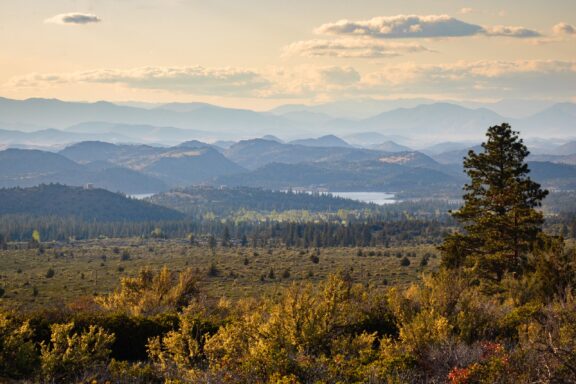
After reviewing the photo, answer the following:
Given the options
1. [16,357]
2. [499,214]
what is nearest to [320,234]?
[499,214]

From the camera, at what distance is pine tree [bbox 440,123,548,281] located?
4319cm

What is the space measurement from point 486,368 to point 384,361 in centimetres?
280

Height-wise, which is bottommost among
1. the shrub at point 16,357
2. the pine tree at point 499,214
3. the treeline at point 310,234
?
the treeline at point 310,234

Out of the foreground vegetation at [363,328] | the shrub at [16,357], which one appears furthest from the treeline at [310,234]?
the shrub at [16,357]

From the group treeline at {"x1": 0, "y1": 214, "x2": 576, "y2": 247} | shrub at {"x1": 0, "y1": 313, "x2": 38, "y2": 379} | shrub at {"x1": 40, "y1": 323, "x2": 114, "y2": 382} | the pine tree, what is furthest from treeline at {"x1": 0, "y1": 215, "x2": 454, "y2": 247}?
shrub at {"x1": 0, "y1": 313, "x2": 38, "y2": 379}

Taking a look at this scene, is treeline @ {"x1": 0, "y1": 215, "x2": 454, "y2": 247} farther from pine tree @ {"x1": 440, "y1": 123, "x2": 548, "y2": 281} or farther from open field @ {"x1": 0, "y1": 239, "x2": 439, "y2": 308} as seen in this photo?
pine tree @ {"x1": 440, "y1": 123, "x2": 548, "y2": 281}

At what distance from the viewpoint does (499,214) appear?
44.7m

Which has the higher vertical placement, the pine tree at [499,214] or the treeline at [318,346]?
the pine tree at [499,214]

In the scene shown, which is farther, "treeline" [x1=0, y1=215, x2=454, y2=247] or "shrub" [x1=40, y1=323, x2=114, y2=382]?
"treeline" [x1=0, y1=215, x2=454, y2=247]

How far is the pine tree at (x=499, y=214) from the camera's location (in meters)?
43.2

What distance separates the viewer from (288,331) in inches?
789

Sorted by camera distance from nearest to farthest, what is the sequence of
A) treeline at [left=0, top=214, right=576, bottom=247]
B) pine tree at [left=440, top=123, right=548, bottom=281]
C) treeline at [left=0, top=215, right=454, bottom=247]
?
pine tree at [left=440, top=123, right=548, bottom=281], treeline at [left=0, top=214, right=576, bottom=247], treeline at [left=0, top=215, right=454, bottom=247]

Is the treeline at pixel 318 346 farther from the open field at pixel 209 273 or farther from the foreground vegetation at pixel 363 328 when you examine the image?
the open field at pixel 209 273

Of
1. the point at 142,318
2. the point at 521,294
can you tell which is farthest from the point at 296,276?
the point at 142,318
